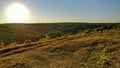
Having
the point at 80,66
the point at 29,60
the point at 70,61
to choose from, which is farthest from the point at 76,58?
the point at 29,60

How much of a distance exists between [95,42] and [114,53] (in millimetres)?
2471

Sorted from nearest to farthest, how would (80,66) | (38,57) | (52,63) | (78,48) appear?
1. (80,66)
2. (52,63)
3. (38,57)
4. (78,48)

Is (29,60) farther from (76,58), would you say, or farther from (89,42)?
(89,42)

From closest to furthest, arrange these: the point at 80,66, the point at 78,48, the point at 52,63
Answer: the point at 80,66 < the point at 52,63 < the point at 78,48

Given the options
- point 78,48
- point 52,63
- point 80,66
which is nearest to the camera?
point 80,66

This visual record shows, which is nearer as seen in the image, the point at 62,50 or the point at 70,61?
the point at 70,61

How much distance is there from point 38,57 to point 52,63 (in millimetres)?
1369

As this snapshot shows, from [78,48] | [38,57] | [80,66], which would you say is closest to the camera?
[80,66]

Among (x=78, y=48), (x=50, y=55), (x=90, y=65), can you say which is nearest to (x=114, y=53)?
(x=90, y=65)

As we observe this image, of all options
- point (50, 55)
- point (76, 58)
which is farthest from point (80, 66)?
point (50, 55)

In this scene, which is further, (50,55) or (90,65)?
(50,55)

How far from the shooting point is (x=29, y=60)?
1250 centimetres

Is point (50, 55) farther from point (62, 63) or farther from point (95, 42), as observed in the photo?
point (95, 42)

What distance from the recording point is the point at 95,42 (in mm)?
14430
